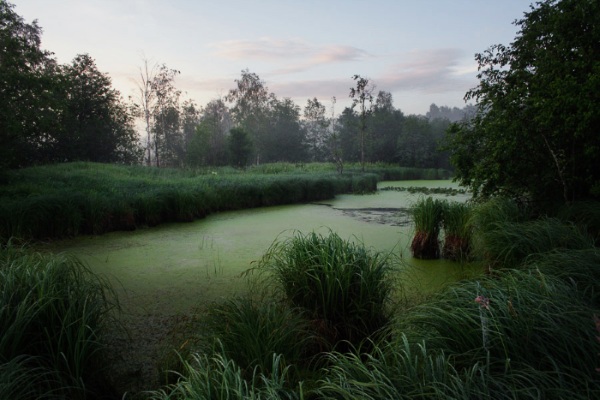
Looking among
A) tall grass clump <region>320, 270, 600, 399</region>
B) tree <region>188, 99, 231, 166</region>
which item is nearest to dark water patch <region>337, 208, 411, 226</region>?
tall grass clump <region>320, 270, 600, 399</region>

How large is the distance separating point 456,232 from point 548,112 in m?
1.54

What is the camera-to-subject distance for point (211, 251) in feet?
16.1

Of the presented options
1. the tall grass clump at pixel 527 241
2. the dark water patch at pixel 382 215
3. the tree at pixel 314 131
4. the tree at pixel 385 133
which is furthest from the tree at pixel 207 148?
the tall grass clump at pixel 527 241

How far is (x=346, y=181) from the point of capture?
12891 millimetres

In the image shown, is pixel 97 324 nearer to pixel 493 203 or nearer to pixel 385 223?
pixel 493 203

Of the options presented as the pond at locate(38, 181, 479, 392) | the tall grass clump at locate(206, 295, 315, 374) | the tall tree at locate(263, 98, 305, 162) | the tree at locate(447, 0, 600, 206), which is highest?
the tall tree at locate(263, 98, 305, 162)

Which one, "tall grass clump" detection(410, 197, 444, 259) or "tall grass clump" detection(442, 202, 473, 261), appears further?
"tall grass clump" detection(410, 197, 444, 259)

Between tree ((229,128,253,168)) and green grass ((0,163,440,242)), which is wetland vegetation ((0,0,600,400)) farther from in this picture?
tree ((229,128,253,168))

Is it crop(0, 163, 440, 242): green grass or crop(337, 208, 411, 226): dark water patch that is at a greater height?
crop(0, 163, 440, 242): green grass

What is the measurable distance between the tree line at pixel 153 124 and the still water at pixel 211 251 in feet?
14.8

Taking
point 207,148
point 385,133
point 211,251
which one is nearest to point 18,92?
point 211,251

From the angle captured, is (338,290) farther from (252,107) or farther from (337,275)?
(252,107)

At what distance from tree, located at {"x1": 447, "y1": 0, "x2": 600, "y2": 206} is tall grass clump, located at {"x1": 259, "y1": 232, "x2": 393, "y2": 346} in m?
2.49

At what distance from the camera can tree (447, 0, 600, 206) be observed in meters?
3.71
